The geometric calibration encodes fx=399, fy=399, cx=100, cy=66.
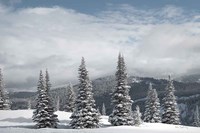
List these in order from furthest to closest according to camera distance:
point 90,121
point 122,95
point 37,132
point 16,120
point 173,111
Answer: point 173,111 < point 16,120 < point 122,95 < point 90,121 < point 37,132

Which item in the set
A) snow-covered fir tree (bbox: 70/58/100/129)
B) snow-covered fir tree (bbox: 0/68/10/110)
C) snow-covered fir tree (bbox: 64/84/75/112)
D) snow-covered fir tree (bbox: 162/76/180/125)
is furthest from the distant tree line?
snow-covered fir tree (bbox: 0/68/10/110)

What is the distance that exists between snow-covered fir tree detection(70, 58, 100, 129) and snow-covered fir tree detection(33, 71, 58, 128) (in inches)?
172

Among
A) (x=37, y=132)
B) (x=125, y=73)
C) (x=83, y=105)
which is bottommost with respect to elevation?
(x=37, y=132)

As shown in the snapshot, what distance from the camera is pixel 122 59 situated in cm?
6919

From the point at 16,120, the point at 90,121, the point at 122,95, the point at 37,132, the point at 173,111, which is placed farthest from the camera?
the point at 173,111

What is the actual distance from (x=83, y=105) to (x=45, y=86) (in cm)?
888

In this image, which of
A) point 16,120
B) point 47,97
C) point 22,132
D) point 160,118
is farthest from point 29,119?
point 22,132

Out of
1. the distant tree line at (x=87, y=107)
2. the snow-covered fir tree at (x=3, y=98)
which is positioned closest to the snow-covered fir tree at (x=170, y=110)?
the distant tree line at (x=87, y=107)

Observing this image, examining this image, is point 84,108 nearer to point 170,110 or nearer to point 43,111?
point 43,111

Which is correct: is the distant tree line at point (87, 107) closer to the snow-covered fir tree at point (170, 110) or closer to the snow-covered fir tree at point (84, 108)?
the snow-covered fir tree at point (84, 108)

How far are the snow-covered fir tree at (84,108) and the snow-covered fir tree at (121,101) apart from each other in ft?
12.4

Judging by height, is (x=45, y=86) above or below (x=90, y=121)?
above

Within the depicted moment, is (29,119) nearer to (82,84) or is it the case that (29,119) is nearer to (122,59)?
(82,84)

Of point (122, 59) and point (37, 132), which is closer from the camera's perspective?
point (37, 132)
